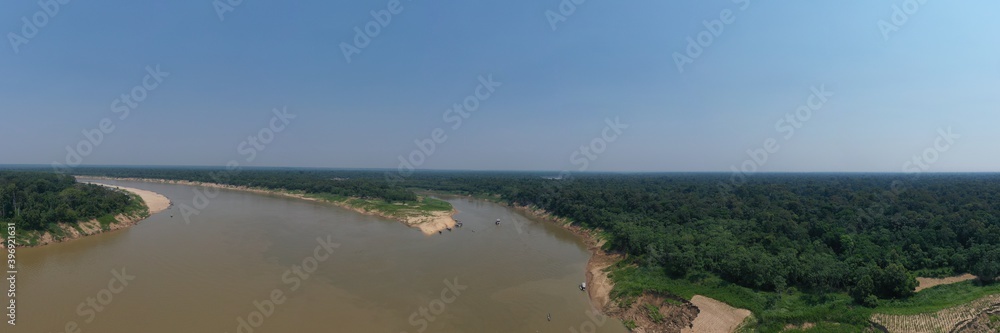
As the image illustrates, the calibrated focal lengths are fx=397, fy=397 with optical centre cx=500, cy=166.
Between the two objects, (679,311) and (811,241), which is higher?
(811,241)

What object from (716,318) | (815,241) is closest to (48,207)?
(716,318)

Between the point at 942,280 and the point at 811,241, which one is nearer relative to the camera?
the point at 942,280

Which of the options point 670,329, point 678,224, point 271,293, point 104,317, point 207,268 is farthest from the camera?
point 678,224

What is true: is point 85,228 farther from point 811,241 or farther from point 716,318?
point 811,241

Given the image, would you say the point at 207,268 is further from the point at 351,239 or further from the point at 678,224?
the point at 678,224

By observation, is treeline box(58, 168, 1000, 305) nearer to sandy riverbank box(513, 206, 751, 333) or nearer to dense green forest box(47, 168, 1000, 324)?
dense green forest box(47, 168, 1000, 324)

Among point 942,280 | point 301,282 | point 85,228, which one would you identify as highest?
point 85,228

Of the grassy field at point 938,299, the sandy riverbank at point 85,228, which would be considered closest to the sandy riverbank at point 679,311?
the grassy field at point 938,299

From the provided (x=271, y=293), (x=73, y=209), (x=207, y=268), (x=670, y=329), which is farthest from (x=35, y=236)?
(x=670, y=329)
